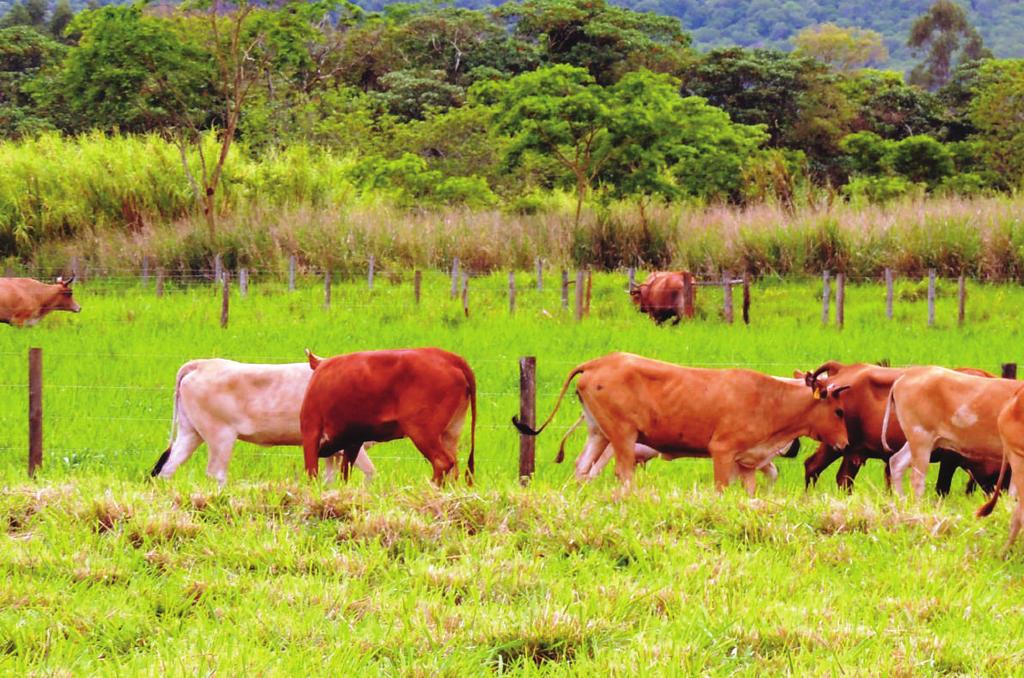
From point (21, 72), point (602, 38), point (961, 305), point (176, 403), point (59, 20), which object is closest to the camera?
point (176, 403)

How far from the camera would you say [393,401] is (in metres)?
8.55

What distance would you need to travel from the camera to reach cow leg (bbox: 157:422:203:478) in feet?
30.2

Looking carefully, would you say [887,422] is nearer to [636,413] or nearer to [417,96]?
[636,413]

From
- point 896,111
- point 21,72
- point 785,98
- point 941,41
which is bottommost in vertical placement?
point 896,111

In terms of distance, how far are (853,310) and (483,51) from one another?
1355 inches

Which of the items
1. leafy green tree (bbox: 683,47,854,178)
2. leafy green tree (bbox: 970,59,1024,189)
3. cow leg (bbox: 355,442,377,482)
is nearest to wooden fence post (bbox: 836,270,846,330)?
cow leg (bbox: 355,442,377,482)

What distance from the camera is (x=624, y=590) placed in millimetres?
5711

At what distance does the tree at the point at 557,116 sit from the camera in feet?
87.7

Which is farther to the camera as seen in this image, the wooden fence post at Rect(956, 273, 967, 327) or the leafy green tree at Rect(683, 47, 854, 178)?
the leafy green tree at Rect(683, 47, 854, 178)

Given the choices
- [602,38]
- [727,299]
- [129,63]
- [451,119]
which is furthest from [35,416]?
[602,38]

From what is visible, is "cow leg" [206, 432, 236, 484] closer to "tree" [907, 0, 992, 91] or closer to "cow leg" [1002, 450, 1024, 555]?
"cow leg" [1002, 450, 1024, 555]

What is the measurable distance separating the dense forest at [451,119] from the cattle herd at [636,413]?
1813cm

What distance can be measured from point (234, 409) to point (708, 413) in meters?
3.24

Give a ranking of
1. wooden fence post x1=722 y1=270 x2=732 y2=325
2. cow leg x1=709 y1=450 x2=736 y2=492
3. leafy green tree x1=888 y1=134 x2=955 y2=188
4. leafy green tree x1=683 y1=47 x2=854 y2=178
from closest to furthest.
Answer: cow leg x1=709 y1=450 x2=736 y2=492 → wooden fence post x1=722 y1=270 x2=732 y2=325 → leafy green tree x1=888 y1=134 x2=955 y2=188 → leafy green tree x1=683 y1=47 x2=854 y2=178
